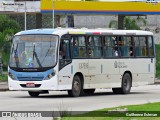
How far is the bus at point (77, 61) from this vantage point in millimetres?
30656

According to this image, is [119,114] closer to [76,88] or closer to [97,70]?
[76,88]

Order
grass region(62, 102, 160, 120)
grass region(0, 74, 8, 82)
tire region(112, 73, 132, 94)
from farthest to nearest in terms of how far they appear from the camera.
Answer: grass region(0, 74, 8, 82), tire region(112, 73, 132, 94), grass region(62, 102, 160, 120)

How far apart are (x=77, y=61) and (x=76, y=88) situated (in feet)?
3.59

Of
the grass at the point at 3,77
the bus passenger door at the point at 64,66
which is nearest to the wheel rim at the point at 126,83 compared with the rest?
the bus passenger door at the point at 64,66

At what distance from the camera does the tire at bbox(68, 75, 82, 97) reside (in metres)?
31.4

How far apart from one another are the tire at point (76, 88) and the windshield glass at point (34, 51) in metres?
1.42

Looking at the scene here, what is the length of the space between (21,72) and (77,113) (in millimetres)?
9628

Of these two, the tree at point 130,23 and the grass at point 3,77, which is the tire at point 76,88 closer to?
the grass at point 3,77

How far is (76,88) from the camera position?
31.6 meters

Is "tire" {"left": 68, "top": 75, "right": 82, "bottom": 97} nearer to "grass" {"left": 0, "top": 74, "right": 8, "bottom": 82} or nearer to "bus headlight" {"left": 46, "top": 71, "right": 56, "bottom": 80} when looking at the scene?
"bus headlight" {"left": 46, "top": 71, "right": 56, "bottom": 80}

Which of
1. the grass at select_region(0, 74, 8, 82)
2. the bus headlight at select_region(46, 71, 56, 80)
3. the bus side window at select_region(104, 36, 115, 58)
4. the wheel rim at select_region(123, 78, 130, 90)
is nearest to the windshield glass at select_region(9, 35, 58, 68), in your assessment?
the bus headlight at select_region(46, 71, 56, 80)

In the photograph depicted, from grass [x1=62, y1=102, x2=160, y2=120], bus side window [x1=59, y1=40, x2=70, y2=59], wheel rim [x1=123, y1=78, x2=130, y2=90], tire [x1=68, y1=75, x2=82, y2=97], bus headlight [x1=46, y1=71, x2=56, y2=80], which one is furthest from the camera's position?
wheel rim [x1=123, y1=78, x2=130, y2=90]

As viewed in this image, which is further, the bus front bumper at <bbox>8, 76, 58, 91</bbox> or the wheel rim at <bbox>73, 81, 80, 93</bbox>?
the wheel rim at <bbox>73, 81, 80, 93</bbox>

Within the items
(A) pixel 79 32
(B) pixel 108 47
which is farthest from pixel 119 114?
(B) pixel 108 47
